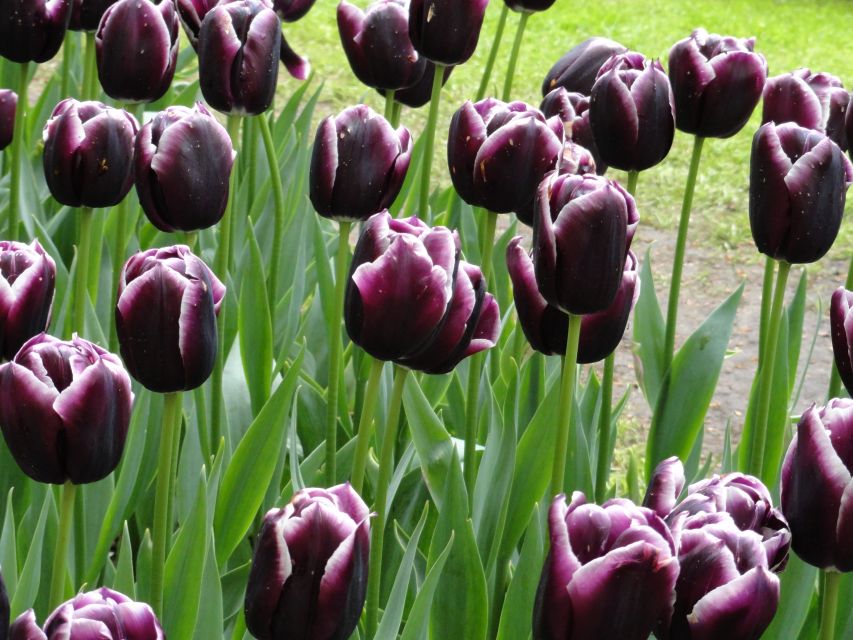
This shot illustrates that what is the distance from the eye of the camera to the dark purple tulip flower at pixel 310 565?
0.78m

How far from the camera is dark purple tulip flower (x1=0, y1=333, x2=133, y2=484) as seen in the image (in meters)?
0.90

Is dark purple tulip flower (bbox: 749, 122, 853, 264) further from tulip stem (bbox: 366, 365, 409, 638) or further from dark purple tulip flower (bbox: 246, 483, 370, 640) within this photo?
dark purple tulip flower (bbox: 246, 483, 370, 640)

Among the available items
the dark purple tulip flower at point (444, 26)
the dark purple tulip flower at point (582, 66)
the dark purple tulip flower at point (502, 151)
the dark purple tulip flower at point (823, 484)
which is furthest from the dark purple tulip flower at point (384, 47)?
the dark purple tulip flower at point (823, 484)

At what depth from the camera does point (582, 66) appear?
1727 mm

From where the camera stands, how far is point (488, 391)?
1.66m

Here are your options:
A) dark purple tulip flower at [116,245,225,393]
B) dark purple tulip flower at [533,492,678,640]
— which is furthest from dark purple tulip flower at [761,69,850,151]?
dark purple tulip flower at [533,492,678,640]

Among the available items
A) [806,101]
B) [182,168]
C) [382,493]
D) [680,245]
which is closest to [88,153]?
[182,168]

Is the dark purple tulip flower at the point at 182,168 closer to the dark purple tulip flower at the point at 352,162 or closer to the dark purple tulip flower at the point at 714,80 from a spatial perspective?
the dark purple tulip flower at the point at 352,162

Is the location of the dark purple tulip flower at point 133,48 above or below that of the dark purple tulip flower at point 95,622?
above

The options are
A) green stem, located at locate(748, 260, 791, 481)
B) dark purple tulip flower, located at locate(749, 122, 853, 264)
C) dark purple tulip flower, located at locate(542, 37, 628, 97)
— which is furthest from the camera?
dark purple tulip flower, located at locate(542, 37, 628, 97)

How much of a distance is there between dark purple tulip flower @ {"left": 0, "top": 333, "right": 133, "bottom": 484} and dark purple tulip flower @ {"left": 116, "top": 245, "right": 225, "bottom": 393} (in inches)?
2.4

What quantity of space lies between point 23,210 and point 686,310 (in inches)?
85.3

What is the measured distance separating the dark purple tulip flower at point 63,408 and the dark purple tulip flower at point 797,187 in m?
0.65

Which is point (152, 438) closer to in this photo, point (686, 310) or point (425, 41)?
point (425, 41)
